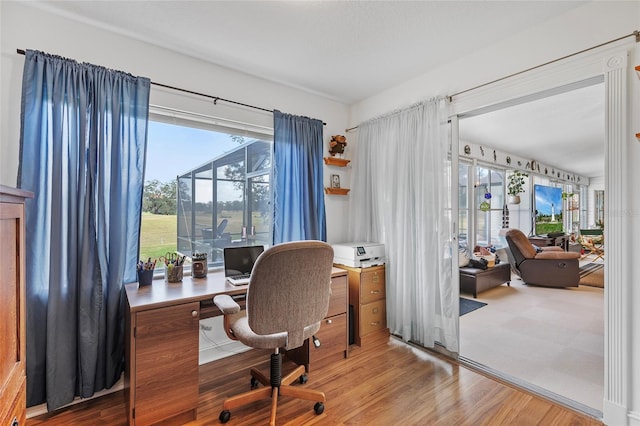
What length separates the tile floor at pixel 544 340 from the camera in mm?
2148

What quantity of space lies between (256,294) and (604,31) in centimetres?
252

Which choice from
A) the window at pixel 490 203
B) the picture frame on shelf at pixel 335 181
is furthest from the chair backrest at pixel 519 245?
the picture frame on shelf at pixel 335 181

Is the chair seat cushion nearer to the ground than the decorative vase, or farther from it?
nearer to the ground

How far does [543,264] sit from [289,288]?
15.8 feet

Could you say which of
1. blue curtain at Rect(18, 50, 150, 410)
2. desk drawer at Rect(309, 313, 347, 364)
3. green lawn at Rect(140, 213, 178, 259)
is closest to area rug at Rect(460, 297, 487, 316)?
desk drawer at Rect(309, 313, 347, 364)

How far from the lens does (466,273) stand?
167 inches

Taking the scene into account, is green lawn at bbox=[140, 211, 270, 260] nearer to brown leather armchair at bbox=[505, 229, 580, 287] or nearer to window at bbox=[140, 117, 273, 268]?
window at bbox=[140, 117, 273, 268]

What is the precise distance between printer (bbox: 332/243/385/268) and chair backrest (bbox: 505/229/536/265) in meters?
3.07

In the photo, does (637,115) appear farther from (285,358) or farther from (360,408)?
(285,358)

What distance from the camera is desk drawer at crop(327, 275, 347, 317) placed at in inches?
96.5

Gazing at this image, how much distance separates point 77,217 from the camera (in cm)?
188

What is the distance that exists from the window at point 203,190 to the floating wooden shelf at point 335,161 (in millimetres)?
640

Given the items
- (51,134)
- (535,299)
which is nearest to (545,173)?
(535,299)

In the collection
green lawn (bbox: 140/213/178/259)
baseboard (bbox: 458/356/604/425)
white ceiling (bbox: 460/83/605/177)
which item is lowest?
baseboard (bbox: 458/356/604/425)
